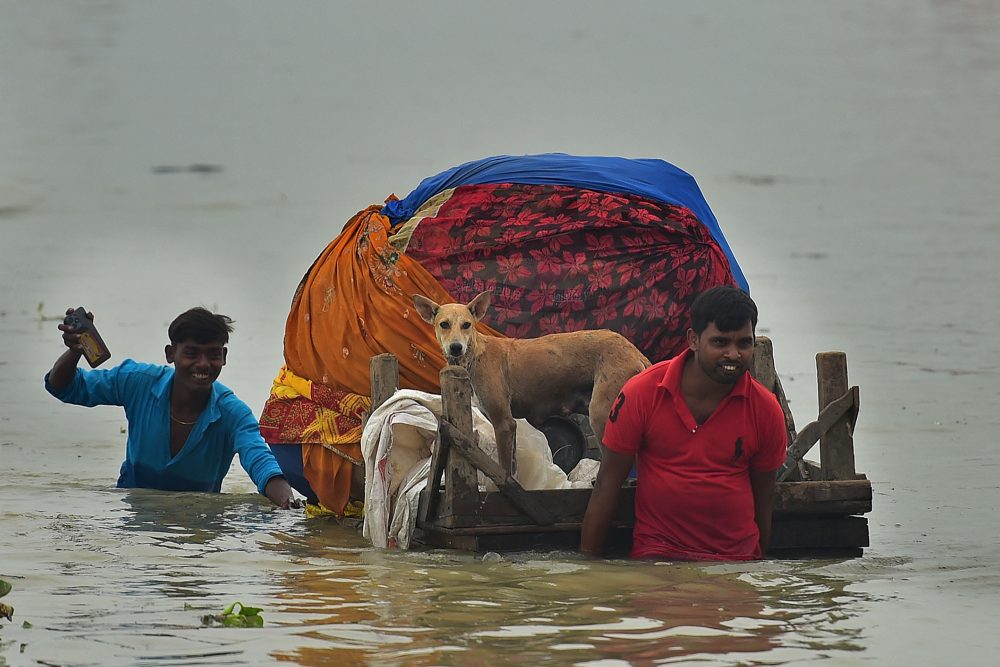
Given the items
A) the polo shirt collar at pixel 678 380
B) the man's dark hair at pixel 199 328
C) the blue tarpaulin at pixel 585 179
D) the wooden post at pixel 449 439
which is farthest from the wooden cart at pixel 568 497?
the man's dark hair at pixel 199 328

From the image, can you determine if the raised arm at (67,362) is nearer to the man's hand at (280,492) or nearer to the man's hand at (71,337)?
the man's hand at (71,337)

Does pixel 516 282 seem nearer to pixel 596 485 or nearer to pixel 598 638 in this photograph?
pixel 596 485

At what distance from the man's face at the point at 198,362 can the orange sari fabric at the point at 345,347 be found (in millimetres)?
360

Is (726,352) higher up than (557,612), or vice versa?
(726,352)

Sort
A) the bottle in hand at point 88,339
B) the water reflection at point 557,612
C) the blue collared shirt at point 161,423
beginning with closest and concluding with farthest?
the water reflection at point 557,612, the bottle in hand at point 88,339, the blue collared shirt at point 161,423

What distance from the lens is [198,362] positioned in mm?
7602

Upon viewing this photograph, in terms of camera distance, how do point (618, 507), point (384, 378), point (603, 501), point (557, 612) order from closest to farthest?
point (557, 612) → point (603, 501) → point (618, 507) → point (384, 378)

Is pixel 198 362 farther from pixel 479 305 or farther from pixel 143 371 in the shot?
pixel 479 305

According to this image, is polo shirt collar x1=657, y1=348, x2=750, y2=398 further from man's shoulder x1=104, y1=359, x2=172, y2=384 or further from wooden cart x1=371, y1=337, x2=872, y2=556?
man's shoulder x1=104, y1=359, x2=172, y2=384

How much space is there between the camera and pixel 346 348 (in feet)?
23.8

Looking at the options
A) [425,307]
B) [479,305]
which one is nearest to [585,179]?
[479,305]

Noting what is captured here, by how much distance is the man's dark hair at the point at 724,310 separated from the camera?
5.70m

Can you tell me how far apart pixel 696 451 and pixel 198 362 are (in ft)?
9.07

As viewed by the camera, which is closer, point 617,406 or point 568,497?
point 617,406
